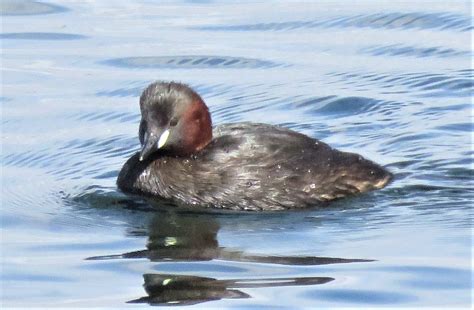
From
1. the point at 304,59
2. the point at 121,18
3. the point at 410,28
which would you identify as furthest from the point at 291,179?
the point at 121,18

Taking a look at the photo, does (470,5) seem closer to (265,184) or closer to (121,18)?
(121,18)

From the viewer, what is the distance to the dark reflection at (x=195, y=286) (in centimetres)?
1045

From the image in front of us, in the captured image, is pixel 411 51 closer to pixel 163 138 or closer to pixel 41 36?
pixel 41 36

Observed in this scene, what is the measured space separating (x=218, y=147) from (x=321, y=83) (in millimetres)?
4053

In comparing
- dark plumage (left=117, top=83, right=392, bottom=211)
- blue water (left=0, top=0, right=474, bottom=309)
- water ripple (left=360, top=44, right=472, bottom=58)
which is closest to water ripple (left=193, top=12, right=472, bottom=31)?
blue water (left=0, top=0, right=474, bottom=309)

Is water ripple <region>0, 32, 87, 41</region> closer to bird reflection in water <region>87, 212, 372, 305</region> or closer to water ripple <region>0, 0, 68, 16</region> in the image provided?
water ripple <region>0, 0, 68, 16</region>

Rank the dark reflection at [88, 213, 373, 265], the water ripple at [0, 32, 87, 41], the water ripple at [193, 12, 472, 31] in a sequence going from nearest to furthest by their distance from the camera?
the dark reflection at [88, 213, 373, 265]
the water ripple at [193, 12, 472, 31]
the water ripple at [0, 32, 87, 41]

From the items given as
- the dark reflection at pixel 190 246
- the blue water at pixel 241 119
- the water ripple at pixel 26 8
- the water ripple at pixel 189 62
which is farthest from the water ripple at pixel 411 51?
the dark reflection at pixel 190 246

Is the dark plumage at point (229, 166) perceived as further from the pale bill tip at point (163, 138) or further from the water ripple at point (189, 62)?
the water ripple at point (189, 62)

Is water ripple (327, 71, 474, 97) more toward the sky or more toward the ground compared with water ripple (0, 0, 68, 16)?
more toward the ground

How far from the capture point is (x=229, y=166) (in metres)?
12.9

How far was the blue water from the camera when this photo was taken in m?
10.8

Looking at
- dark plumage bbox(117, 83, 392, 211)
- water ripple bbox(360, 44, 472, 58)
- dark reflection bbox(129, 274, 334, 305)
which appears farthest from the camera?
water ripple bbox(360, 44, 472, 58)

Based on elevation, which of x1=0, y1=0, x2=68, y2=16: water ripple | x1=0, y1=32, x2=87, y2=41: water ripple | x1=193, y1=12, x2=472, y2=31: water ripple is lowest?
x1=0, y1=32, x2=87, y2=41: water ripple
